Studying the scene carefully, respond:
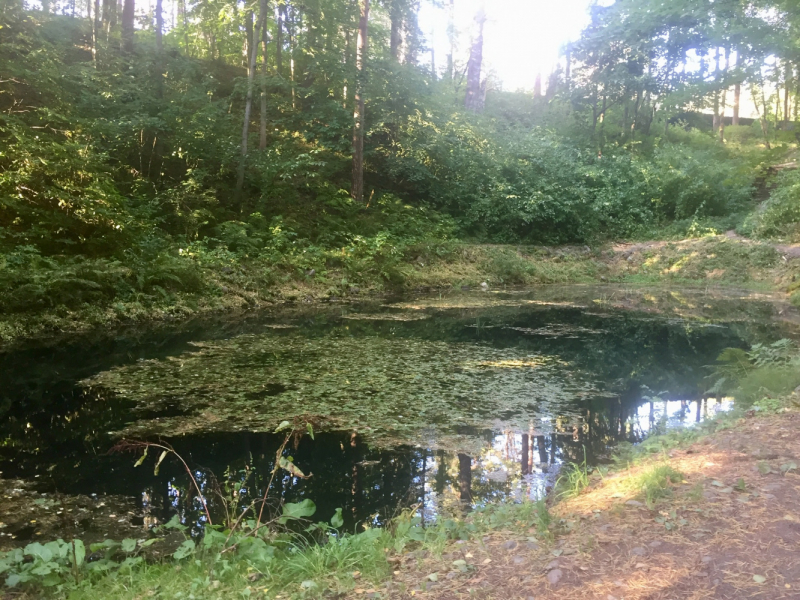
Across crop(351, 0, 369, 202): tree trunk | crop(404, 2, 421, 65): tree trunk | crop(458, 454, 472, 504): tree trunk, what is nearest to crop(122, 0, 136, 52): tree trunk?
crop(351, 0, 369, 202): tree trunk

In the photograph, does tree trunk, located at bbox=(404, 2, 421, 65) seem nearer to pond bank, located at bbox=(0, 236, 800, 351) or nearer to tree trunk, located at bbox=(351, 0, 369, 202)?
tree trunk, located at bbox=(351, 0, 369, 202)

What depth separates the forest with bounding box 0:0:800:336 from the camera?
1157cm

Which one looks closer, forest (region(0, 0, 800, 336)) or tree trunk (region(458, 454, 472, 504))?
tree trunk (region(458, 454, 472, 504))

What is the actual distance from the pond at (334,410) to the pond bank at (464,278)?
2.95 feet

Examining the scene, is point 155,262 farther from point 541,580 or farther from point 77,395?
point 541,580

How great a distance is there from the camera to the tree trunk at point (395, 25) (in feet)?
68.5

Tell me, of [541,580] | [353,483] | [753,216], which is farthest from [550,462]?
[753,216]

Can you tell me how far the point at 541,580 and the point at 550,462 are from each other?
2336 millimetres

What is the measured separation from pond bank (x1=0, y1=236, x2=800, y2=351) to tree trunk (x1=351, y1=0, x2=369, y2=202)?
3495mm

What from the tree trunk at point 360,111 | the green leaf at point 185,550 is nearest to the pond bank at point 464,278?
the tree trunk at point 360,111

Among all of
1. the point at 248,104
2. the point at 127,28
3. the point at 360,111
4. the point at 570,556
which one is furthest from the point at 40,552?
the point at 127,28

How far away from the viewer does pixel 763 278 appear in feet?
58.7

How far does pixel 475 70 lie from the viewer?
2597 cm

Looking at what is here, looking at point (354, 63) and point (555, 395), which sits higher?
point (354, 63)
